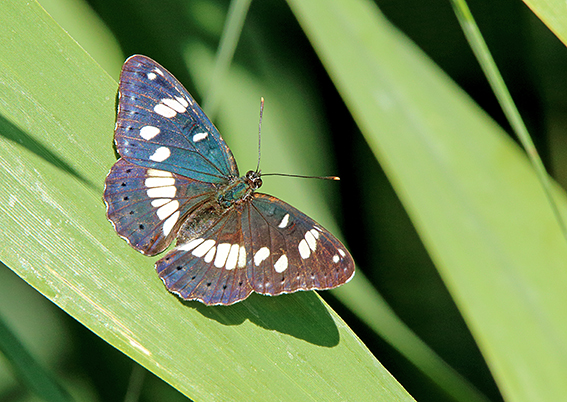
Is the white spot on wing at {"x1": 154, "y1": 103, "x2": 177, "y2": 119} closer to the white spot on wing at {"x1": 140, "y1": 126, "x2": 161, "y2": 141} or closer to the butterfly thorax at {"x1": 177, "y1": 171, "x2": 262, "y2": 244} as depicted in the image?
the white spot on wing at {"x1": 140, "y1": 126, "x2": 161, "y2": 141}

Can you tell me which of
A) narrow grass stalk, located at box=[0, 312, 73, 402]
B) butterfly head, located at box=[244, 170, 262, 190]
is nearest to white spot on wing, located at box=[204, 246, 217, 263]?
butterfly head, located at box=[244, 170, 262, 190]

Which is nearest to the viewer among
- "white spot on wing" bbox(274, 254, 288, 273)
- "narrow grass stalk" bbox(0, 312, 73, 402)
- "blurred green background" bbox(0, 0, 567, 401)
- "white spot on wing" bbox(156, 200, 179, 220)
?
"narrow grass stalk" bbox(0, 312, 73, 402)

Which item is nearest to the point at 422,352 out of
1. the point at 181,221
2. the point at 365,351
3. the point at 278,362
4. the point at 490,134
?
the point at 365,351

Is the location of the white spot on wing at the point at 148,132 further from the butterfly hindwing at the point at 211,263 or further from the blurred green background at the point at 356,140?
the blurred green background at the point at 356,140

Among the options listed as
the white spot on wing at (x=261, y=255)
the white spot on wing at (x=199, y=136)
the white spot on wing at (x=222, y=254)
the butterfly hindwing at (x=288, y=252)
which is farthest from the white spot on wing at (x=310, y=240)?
the white spot on wing at (x=199, y=136)

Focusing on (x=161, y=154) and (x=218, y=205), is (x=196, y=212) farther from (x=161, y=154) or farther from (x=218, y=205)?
(x=161, y=154)

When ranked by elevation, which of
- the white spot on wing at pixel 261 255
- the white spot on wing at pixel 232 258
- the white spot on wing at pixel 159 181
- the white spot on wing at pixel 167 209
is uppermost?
the white spot on wing at pixel 159 181

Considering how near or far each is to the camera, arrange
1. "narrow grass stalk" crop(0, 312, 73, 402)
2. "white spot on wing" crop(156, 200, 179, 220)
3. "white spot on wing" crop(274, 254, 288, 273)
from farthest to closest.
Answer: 1. "white spot on wing" crop(156, 200, 179, 220)
2. "white spot on wing" crop(274, 254, 288, 273)
3. "narrow grass stalk" crop(0, 312, 73, 402)
